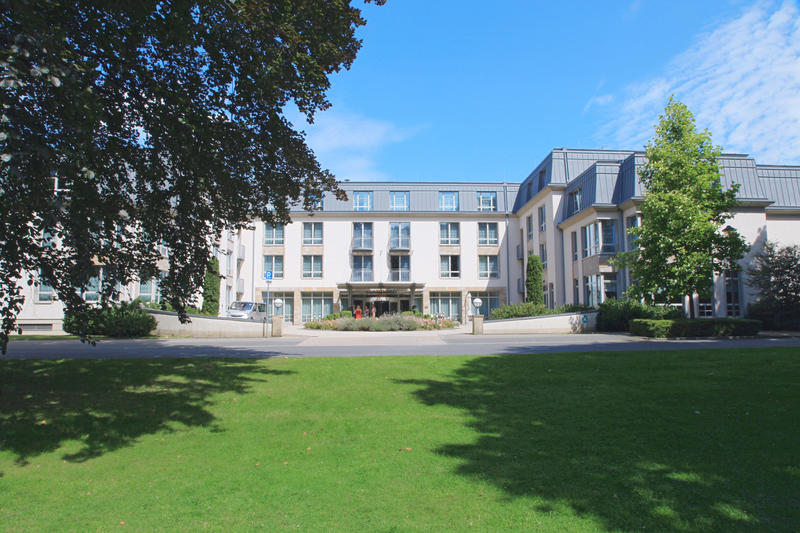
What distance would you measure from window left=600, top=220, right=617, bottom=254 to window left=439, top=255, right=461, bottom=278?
1578 centimetres

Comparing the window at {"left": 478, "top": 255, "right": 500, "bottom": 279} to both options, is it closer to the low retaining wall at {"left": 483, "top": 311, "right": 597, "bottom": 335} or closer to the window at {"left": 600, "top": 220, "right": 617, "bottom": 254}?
the window at {"left": 600, "top": 220, "right": 617, "bottom": 254}

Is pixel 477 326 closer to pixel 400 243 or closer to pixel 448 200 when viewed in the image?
pixel 400 243

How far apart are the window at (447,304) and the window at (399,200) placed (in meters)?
8.26

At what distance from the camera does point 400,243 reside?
42906 millimetres

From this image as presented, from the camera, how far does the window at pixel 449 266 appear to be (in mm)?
43156

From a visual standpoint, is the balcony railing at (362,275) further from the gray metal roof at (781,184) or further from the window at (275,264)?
the gray metal roof at (781,184)

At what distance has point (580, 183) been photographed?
32.4 m

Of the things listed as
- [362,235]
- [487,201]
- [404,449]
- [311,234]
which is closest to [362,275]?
[362,235]

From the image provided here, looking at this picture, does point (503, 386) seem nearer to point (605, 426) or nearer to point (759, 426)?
point (605, 426)

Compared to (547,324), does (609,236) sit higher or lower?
higher

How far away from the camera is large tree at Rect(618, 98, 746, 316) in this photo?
20.0 m

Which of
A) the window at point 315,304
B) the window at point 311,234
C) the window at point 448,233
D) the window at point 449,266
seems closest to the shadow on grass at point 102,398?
the window at point 315,304

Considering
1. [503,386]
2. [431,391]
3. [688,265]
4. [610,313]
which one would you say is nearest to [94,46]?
[431,391]

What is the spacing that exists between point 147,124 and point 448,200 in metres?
37.8
